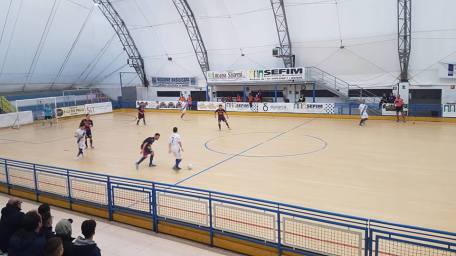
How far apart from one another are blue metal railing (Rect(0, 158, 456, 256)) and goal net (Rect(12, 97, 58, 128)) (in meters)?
18.9

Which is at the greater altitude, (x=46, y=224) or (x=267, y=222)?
(x=46, y=224)

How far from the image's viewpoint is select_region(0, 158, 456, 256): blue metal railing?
5.86 meters

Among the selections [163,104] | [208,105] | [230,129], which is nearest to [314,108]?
[230,129]

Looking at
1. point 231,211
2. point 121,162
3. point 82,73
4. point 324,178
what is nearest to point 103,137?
point 121,162

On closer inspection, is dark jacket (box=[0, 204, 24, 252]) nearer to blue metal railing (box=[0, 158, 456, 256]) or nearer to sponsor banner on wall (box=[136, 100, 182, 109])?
blue metal railing (box=[0, 158, 456, 256])

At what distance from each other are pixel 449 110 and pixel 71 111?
29.7 meters

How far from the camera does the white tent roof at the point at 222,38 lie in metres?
24.3

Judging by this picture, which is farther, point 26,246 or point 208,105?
point 208,105

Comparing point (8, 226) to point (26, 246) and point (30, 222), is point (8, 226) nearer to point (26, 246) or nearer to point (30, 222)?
point (30, 222)

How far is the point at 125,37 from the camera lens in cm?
3481

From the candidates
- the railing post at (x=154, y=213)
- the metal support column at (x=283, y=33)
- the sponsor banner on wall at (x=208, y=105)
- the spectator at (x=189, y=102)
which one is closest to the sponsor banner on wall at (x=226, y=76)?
the sponsor banner on wall at (x=208, y=105)

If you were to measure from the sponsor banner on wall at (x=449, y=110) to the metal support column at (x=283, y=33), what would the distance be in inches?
439

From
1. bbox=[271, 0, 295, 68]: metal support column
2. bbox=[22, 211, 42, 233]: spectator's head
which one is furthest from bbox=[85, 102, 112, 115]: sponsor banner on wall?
bbox=[22, 211, 42, 233]: spectator's head

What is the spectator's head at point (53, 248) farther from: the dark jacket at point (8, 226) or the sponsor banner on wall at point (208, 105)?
the sponsor banner on wall at point (208, 105)
